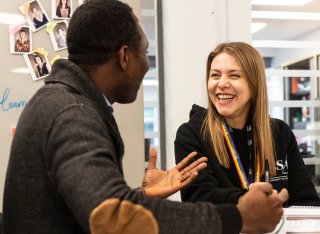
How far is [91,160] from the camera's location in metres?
0.69

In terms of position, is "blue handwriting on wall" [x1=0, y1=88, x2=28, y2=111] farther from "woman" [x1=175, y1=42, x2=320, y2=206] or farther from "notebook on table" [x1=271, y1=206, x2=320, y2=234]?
"notebook on table" [x1=271, y1=206, x2=320, y2=234]

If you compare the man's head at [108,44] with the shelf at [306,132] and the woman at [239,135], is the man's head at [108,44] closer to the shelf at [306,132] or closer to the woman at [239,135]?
the woman at [239,135]

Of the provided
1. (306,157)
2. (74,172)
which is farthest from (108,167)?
(306,157)

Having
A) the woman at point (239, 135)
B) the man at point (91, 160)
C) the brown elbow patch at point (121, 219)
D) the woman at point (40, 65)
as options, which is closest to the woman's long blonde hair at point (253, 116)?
the woman at point (239, 135)

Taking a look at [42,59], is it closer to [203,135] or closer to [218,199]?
[203,135]

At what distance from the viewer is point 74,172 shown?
2.25 feet

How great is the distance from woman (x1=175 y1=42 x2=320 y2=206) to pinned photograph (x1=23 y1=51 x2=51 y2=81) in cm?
69

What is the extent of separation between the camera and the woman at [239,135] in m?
1.54

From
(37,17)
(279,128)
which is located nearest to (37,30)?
(37,17)

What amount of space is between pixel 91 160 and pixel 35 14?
1.32 meters

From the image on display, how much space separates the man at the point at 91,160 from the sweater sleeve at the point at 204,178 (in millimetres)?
507

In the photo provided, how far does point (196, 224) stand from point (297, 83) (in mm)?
4767

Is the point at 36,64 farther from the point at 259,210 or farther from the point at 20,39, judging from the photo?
the point at 259,210

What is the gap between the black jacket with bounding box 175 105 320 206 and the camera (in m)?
1.48
